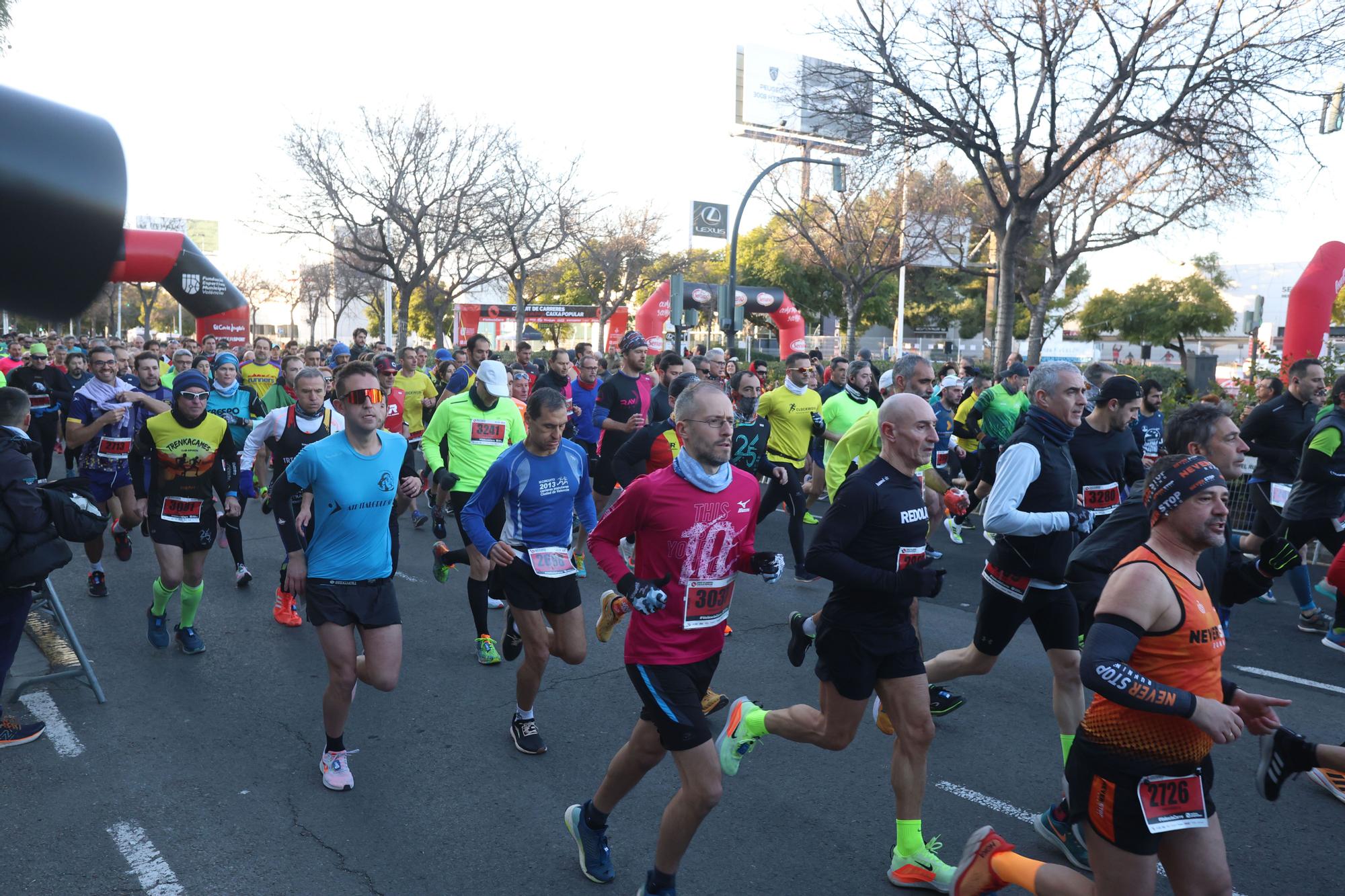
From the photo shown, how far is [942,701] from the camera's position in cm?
534

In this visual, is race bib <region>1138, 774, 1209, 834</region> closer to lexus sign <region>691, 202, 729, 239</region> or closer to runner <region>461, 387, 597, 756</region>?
runner <region>461, 387, 597, 756</region>

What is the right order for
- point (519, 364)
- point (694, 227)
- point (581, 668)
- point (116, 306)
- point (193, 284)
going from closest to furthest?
1. point (581, 668)
2. point (519, 364)
3. point (694, 227)
4. point (193, 284)
5. point (116, 306)

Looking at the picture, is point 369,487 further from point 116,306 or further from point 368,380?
point 116,306

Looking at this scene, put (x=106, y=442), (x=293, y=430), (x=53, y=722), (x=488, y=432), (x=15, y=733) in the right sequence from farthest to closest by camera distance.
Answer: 1. (x=106, y=442)
2. (x=293, y=430)
3. (x=488, y=432)
4. (x=53, y=722)
5. (x=15, y=733)

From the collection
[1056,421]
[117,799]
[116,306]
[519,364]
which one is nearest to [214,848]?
[117,799]

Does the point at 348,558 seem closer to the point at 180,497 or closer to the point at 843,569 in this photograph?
the point at 843,569

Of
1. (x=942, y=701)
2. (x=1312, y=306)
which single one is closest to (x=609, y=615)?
(x=942, y=701)

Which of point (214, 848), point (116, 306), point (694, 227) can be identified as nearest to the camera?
point (214, 848)

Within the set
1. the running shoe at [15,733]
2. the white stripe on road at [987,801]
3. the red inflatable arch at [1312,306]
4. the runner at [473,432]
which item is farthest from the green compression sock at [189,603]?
the red inflatable arch at [1312,306]

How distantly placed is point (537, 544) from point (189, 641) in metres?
3.03

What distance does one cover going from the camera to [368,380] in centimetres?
489

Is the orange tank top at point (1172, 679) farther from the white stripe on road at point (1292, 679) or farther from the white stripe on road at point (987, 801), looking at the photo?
the white stripe on road at point (1292, 679)

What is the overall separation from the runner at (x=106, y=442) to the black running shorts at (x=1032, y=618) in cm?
643

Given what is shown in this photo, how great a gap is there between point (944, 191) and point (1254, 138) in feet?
58.7
